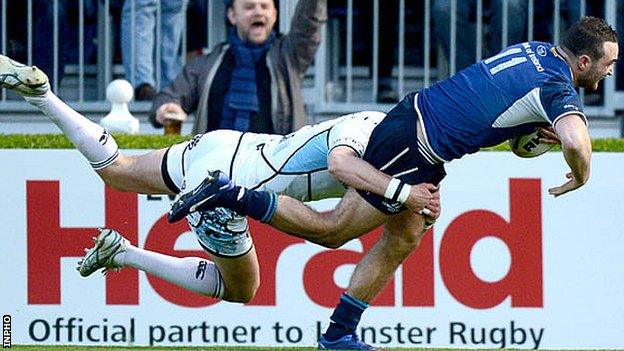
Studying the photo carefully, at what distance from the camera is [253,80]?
46.2ft

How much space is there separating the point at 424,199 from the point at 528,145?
669mm

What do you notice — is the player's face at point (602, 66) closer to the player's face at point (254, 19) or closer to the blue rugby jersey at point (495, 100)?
the blue rugby jersey at point (495, 100)

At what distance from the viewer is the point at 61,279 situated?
13.5 metres

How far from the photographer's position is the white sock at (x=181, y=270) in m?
11.8

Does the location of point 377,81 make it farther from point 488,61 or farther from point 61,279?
point 488,61

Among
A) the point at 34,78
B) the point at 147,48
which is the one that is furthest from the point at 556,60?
the point at 147,48

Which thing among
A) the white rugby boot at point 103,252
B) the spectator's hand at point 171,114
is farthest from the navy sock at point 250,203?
the spectator's hand at point 171,114

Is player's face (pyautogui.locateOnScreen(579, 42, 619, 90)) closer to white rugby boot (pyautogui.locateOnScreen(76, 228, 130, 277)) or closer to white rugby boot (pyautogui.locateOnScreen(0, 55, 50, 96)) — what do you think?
white rugby boot (pyautogui.locateOnScreen(76, 228, 130, 277))

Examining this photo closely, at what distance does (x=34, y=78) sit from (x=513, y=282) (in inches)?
137

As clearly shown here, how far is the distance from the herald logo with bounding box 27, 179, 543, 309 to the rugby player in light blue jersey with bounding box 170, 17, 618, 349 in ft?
7.44

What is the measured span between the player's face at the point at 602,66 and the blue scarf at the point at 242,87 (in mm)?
3470

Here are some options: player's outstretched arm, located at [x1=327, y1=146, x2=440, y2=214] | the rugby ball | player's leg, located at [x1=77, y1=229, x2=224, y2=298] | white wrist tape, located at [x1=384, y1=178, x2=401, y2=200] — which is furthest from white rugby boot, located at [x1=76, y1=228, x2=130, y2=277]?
the rugby ball

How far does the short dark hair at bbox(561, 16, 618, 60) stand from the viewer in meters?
10.9

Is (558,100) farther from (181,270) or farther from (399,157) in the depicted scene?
(181,270)
